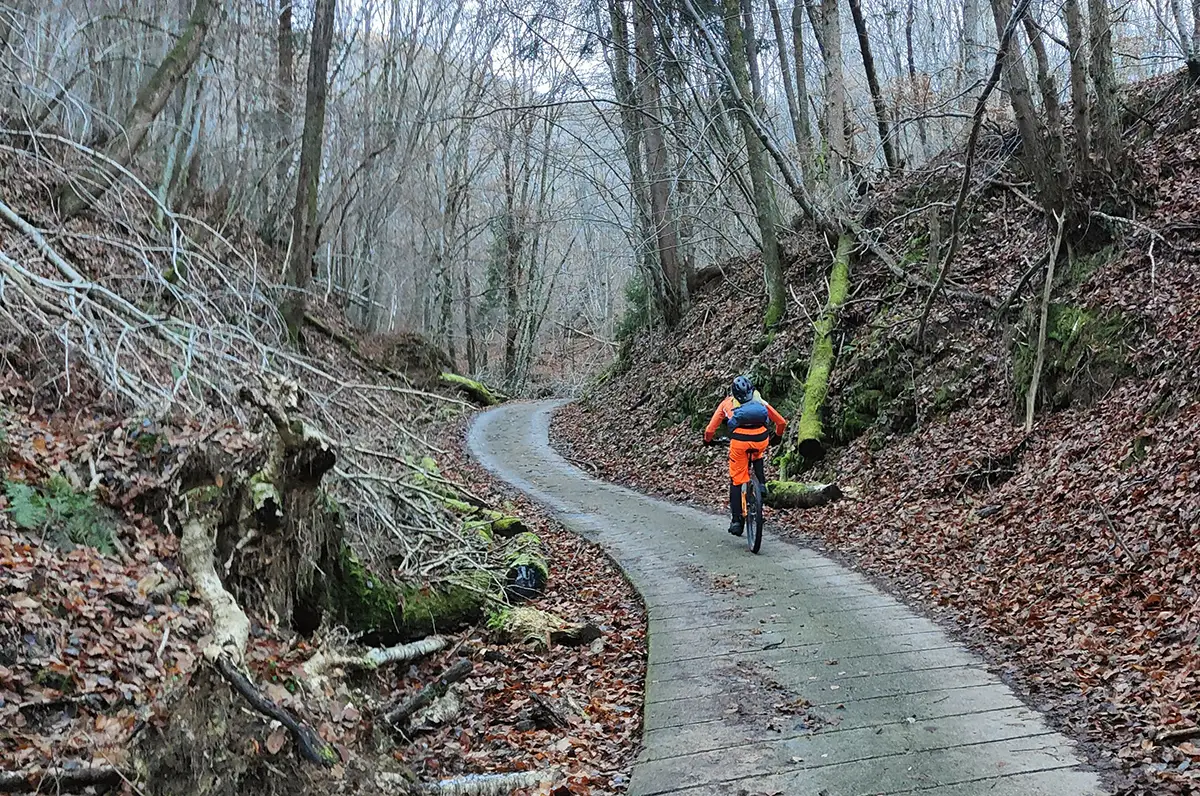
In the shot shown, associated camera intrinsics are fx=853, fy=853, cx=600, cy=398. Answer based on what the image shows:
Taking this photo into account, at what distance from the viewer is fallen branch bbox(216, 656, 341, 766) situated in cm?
452

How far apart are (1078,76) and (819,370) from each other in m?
5.86

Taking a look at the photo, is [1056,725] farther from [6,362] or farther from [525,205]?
[525,205]

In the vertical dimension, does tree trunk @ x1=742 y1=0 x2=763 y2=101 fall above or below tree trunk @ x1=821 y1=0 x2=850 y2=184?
above

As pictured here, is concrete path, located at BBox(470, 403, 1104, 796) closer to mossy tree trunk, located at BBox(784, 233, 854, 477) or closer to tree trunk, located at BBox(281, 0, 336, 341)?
mossy tree trunk, located at BBox(784, 233, 854, 477)

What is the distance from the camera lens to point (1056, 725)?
5.20 metres

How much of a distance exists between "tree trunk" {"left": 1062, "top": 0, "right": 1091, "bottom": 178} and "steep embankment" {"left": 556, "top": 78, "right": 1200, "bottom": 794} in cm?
98

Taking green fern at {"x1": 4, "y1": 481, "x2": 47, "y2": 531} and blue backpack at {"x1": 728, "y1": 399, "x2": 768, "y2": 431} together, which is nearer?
green fern at {"x1": 4, "y1": 481, "x2": 47, "y2": 531}

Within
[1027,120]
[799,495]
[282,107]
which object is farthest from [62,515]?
[282,107]

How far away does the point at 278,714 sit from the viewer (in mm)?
4496

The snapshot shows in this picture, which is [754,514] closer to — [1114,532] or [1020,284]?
[1114,532]

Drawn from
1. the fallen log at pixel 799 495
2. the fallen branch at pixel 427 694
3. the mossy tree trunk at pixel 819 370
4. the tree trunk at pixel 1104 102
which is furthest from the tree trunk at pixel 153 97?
the tree trunk at pixel 1104 102

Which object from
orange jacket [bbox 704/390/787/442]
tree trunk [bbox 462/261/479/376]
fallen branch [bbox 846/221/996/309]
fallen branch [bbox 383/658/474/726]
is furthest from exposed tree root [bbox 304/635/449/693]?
tree trunk [bbox 462/261/479/376]

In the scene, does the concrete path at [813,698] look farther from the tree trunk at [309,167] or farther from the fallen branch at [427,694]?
the tree trunk at [309,167]

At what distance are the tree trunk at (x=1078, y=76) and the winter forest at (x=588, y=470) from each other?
5 centimetres
